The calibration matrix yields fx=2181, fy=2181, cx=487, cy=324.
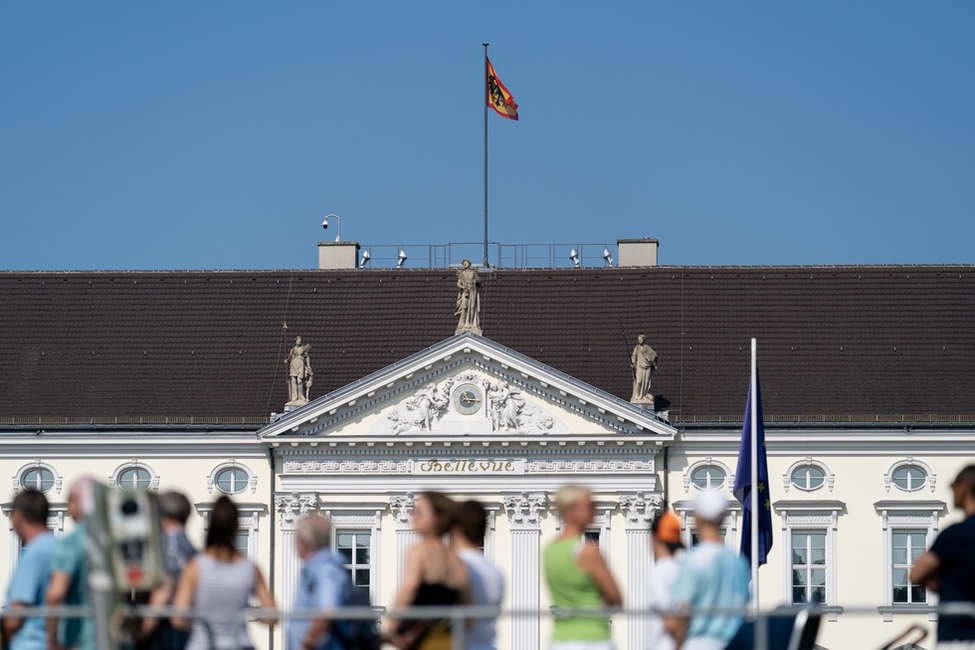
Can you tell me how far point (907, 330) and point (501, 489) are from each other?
36.4 feet

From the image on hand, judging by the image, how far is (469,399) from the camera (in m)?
50.5

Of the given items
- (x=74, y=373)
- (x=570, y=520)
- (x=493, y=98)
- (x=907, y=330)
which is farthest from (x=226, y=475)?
(x=570, y=520)

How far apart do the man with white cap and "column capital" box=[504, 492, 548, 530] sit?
116ft

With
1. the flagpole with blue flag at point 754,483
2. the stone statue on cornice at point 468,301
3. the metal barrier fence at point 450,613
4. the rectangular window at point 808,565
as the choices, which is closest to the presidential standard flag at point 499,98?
the stone statue on cornice at point 468,301

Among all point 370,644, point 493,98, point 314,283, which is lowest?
point 370,644

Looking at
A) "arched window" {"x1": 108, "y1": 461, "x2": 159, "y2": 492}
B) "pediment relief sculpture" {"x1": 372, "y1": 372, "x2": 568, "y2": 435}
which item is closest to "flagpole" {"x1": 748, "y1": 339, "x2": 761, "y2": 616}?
"pediment relief sculpture" {"x1": 372, "y1": 372, "x2": 568, "y2": 435}

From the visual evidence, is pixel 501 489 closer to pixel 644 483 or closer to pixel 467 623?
pixel 644 483

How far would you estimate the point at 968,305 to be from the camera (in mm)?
54250

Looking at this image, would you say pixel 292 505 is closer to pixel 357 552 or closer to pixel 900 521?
pixel 357 552

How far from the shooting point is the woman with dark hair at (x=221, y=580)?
1469 centimetres

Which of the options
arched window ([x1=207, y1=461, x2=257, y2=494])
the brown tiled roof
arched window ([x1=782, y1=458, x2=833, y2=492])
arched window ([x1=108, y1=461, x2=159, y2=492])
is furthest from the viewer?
the brown tiled roof

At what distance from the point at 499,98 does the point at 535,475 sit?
12173 millimetres

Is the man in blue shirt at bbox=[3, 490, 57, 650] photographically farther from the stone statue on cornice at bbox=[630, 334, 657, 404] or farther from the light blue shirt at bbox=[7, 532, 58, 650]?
the stone statue on cornice at bbox=[630, 334, 657, 404]

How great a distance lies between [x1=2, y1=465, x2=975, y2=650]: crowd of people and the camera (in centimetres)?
1431
